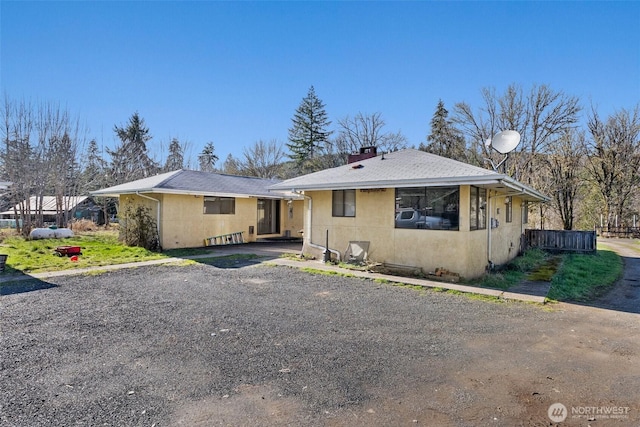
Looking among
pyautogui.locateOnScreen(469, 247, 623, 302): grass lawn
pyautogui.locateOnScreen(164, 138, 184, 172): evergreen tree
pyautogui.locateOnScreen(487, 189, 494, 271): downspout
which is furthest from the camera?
pyautogui.locateOnScreen(164, 138, 184, 172): evergreen tree

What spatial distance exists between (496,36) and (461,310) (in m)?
11.3

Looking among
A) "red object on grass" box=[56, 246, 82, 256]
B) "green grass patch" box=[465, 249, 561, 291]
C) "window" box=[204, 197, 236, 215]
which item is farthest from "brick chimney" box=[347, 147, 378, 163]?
"red object on grass" box=[56, 246, 82, 256]

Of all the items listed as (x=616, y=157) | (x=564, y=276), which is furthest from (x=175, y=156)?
(x=616, y=157)

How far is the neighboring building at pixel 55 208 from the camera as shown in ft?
63.0

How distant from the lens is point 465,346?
4430mm

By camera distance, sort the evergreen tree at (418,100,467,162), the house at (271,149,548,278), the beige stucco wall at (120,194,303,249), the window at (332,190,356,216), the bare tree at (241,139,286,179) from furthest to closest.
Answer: the bare tree at (241,139,286,179)
the evergreen tree at (418,100,467,162)
the beige stucco wall at (120,194,303,249)
the window at (332,190,356,216)
the house at (271,149,548,278)

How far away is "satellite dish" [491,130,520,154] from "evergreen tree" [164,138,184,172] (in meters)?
30.4

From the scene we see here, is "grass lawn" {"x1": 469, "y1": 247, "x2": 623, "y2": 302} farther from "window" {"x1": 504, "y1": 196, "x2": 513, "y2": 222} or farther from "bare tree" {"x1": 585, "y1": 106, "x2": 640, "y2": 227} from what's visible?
"bare tree" {"x1": 585, "y1": 106, "x2": 640, "y2": 227}

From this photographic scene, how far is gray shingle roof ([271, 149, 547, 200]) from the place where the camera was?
8.05 meters

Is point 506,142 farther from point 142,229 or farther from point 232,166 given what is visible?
point 232,166

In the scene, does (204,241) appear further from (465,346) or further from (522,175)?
(522,175)

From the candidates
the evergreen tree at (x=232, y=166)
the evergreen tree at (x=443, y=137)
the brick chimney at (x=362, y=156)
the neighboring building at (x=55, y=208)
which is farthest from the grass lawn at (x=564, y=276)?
the evergreen tree at (x=232, y=166)

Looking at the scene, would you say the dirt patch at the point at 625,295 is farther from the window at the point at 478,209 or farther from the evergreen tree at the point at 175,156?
the evergreen tree at the point at 175,156

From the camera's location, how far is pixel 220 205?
628 inches
